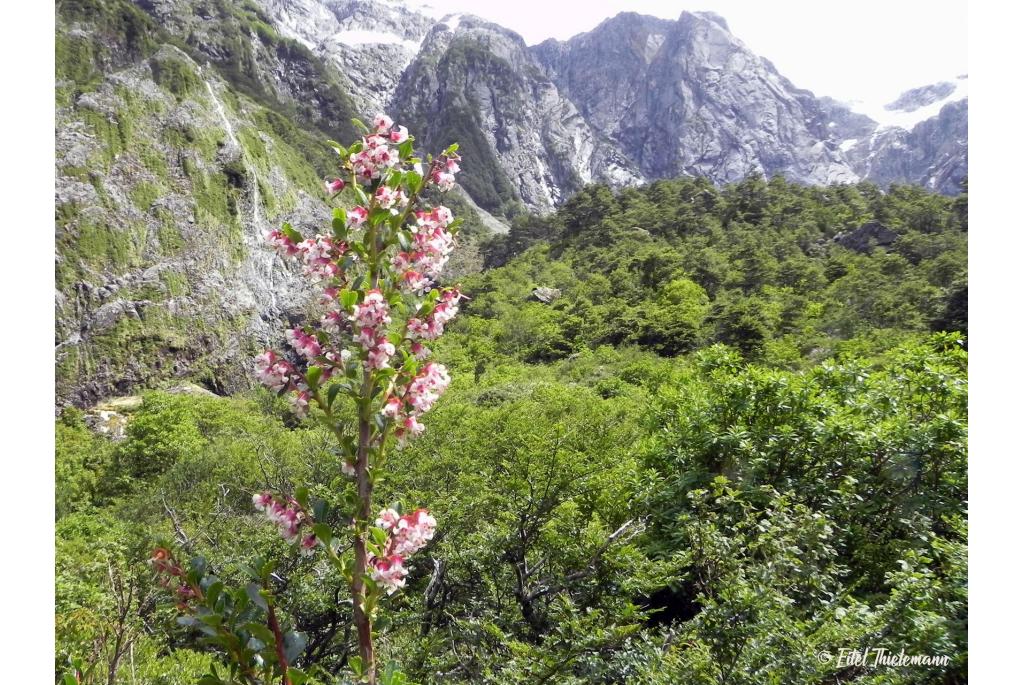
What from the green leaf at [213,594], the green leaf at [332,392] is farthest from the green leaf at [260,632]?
the green leaf at [332,392]

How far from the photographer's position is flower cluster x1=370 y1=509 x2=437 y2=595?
6.39ft

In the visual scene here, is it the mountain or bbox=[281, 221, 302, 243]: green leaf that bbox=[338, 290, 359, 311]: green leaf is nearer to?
bbox=[281, 221, 302, 243]: green leaf

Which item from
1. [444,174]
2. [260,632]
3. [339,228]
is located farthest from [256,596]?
[444,174]

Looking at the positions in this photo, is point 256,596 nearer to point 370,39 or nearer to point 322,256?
point 322,256

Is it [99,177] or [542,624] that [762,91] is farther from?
[542,624]

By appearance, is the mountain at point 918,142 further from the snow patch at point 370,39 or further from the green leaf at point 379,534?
the green leaf at point 379,534

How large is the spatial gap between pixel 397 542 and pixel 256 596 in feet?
1.48

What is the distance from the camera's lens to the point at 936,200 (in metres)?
43.4

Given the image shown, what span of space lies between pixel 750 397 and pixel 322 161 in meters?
60.5

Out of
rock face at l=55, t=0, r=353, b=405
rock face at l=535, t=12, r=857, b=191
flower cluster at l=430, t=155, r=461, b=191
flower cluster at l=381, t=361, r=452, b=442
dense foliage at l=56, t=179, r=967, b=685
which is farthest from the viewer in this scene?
rock face at l=535, t=12, r=857, b=191

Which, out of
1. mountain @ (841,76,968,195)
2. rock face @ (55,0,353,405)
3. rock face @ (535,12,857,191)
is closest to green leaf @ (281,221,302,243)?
rock face @ (55,0,353,405)

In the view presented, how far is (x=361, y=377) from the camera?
2059 mm

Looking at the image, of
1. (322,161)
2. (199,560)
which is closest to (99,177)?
(322,161)

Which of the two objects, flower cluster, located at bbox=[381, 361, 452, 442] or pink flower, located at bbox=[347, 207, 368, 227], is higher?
pink flower, located at bbox=[347, 207, 368, 227]
